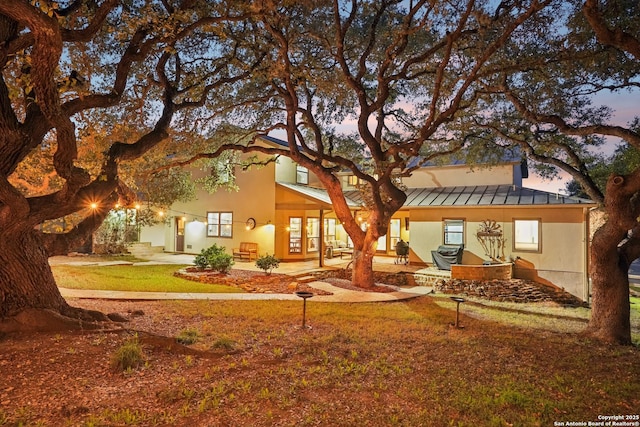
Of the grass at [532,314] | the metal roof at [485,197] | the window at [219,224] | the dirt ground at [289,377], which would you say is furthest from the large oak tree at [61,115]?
the metal roof at [485,197]

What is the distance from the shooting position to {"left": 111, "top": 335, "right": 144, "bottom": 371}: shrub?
4.63 m

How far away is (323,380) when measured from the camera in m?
4.72

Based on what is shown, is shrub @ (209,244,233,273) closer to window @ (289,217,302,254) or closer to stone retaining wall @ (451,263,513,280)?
window @ (289,217,302,254)

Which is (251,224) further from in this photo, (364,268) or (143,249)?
(143,249)

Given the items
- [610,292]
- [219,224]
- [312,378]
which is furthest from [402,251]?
[312,378]

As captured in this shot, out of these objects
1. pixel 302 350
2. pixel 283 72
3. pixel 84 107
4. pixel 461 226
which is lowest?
pixel 302 350

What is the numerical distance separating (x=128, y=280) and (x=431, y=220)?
1270 cm

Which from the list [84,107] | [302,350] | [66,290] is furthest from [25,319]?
[66,290]

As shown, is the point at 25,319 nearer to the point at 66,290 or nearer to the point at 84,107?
the point at 84,107

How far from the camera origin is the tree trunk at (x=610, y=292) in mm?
7703

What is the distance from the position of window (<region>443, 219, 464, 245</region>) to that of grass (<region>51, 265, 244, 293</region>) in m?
9.76

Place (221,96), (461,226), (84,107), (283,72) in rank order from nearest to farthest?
1. (84,107)
2. (283,72)
3. (221,96)
4. (461,226)

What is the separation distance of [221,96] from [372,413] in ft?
35.8

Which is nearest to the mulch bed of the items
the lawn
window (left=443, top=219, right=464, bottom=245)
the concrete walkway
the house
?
the concrete walkway
